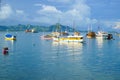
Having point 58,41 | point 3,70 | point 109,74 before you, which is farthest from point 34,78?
point 58,41

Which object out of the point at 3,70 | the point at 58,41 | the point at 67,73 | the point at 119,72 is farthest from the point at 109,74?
the point at 58,41

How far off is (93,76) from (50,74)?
7.04 m

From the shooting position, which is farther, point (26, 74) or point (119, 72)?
point (119, 72)

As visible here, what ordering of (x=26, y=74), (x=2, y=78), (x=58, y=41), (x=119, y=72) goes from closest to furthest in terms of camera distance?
(x=2, y=78)
(x=26, y=74)
(x=119, y=72)
(x=58, y=41)


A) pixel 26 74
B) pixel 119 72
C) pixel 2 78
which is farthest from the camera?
pixel 119 72

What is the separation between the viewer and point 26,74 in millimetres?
46688

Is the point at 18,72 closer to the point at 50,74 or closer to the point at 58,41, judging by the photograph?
the point at 50,74

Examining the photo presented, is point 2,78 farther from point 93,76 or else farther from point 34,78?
point 93,76

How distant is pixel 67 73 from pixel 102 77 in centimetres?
614

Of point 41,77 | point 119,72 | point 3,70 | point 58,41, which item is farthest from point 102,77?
point 58,41

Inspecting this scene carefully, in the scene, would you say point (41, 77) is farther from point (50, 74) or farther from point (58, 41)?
point (58, 41)

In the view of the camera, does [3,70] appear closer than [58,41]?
Yes

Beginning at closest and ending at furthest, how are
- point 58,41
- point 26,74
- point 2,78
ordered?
point 2,78 < point 26,74 < point 58,41

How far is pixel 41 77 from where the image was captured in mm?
44531
